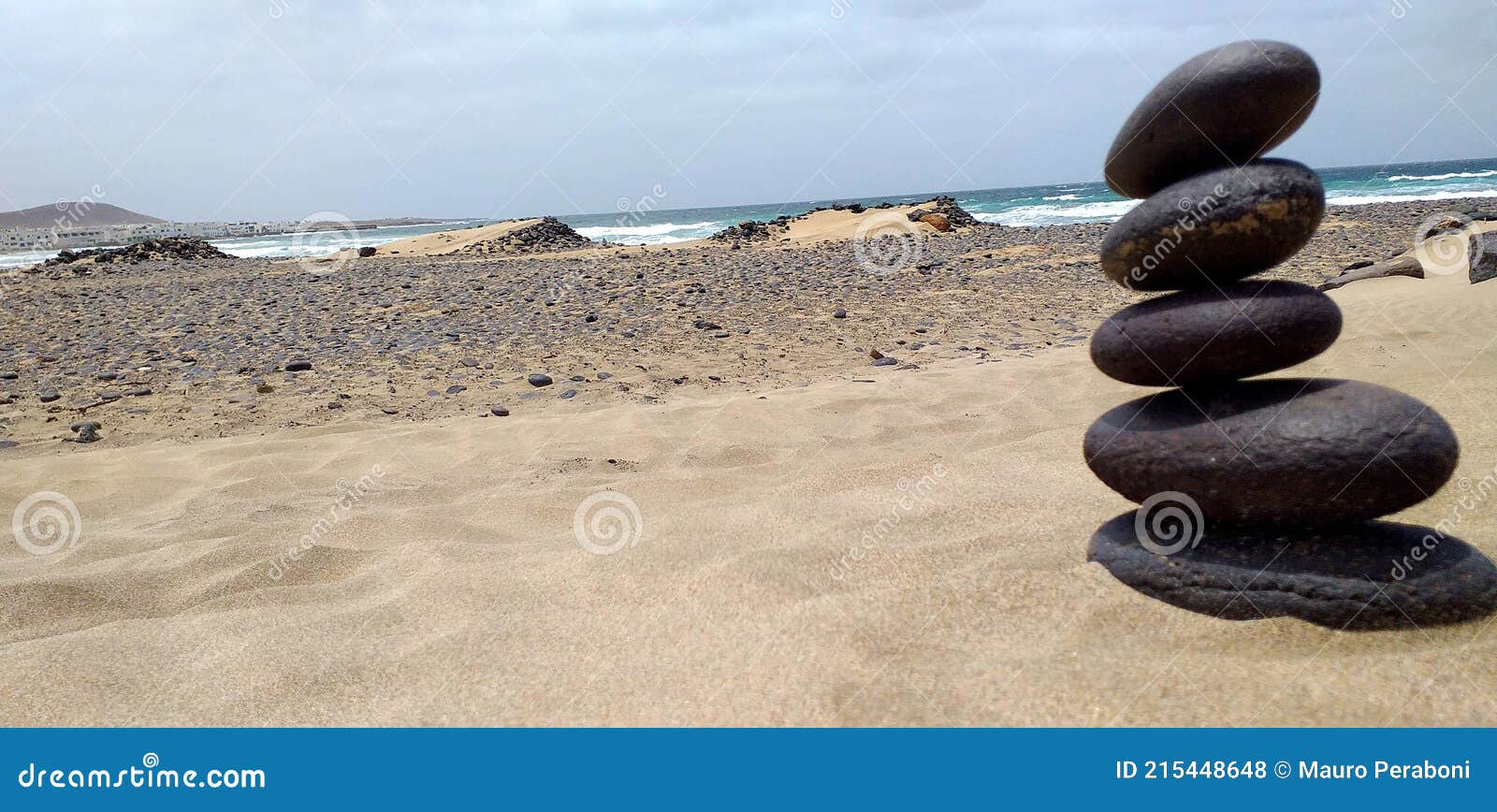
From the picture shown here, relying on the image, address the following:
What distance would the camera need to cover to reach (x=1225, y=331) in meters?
2.89

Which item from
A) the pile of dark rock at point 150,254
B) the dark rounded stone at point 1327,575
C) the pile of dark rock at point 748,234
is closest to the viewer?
the dark rounded stone at point 1327,575

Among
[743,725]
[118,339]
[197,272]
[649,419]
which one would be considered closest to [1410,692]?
[743,725]

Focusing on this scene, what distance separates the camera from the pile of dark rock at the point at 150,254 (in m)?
26.0

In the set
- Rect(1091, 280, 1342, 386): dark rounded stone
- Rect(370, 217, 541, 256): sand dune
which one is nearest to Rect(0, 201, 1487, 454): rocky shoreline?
Rect(1091, 280, 1342, 386): dark rounded stone

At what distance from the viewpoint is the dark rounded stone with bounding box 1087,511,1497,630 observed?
8.57 feet

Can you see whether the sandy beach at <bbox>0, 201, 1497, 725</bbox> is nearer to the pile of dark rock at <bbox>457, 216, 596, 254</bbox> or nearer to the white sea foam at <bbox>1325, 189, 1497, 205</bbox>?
the pile of dark rock at <bbox>457, 216, 596, 254</bbox>

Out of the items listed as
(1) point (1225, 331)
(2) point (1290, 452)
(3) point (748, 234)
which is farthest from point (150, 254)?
(2) point (1290, 452)

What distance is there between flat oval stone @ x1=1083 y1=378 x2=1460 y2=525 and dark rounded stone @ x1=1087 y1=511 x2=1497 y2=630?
0.29 ft

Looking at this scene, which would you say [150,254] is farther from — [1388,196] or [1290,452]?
[1388,196]

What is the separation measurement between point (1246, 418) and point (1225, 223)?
27.2 inches

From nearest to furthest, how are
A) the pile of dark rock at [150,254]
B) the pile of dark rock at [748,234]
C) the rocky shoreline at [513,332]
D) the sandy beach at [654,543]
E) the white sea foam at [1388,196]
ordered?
the sandy beach at [654,543] → the rocky shoreline at [513,332] → the pile of dark rock at [748,234] → the pile of dark rock at [150,254] → the white sea foam at [1388,196]

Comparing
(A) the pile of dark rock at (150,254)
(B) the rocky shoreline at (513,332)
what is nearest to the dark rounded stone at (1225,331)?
(B) the rocky shoreline at (513,332)

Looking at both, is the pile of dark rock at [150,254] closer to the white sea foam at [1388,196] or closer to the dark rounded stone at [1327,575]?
the dark rounded stone at [1327,575]

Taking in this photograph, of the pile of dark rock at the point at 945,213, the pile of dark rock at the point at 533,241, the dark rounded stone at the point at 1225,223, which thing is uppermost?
the pile of dark rock at the point at 533,241
